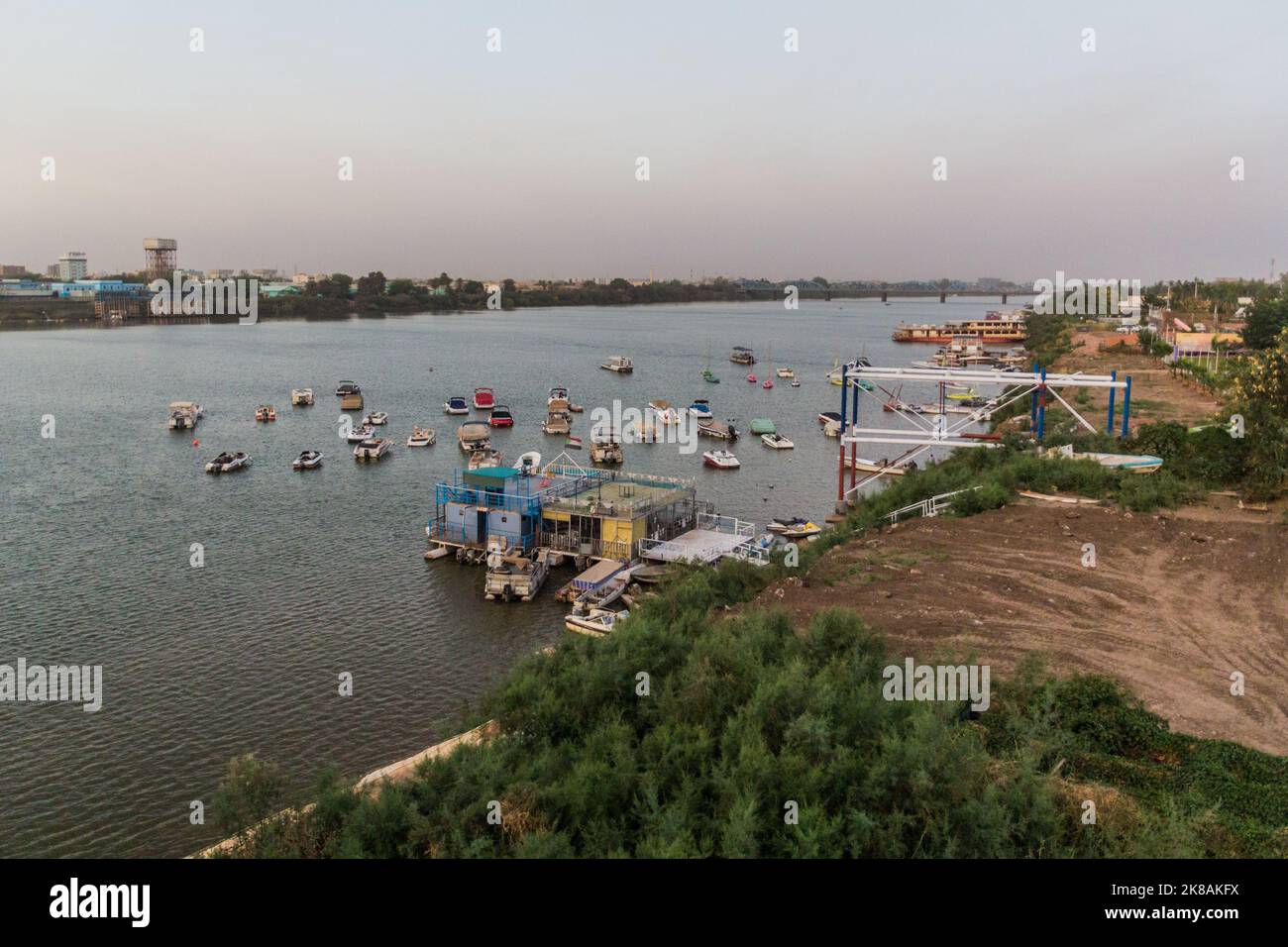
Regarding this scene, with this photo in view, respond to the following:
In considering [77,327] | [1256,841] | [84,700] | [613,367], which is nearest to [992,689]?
[1256,841]

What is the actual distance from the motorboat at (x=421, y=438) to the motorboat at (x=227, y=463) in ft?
23.1

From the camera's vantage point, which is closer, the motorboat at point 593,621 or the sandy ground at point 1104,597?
the sandy ground at point 1104,597

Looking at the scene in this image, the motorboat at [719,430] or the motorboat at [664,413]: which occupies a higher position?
the motorboat at [664,413]

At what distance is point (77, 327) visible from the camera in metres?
119

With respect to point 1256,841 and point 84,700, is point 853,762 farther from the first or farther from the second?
point 84,700

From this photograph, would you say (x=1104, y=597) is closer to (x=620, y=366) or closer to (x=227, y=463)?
(x=227, y=463)

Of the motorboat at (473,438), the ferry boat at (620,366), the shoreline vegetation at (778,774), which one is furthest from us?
the ferry boat at (620,366)

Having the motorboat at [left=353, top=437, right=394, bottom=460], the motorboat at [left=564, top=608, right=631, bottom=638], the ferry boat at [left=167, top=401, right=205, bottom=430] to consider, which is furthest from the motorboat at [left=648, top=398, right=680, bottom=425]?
the motorboat at [left=564, top=608, right=631, bottom=638]

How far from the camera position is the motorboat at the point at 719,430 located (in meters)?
41.5

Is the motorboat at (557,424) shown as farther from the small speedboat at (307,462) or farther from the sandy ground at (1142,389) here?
the sandy ground at (1142,389)

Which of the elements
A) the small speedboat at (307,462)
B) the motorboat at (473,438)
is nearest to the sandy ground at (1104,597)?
the small speedboat at (307,462)

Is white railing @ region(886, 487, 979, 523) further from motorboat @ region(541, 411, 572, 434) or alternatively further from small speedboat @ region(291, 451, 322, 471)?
motorboat @ region(541, 411, 572, 434)

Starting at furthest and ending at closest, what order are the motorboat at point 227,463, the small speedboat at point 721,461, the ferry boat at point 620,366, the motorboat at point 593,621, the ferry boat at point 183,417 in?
the ferry boat at point 620,366 → the ferry boat at point 183,417 → the small speedboat at point 721,461 → the motorboat at point 227,463 → the motorboat at point 593,621

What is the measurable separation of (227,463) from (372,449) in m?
5.32
